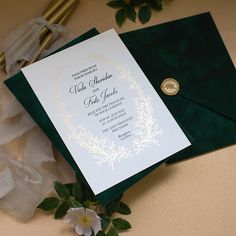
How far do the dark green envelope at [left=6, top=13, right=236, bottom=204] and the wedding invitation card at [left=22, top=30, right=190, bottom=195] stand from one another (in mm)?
20

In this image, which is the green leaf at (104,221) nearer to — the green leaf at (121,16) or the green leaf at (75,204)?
the green leaf at (75,204)

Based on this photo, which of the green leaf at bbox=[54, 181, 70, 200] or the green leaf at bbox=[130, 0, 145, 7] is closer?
the green leaf at bbox=[54, 181, 70, 200]

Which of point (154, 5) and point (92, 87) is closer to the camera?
point (92, 87)

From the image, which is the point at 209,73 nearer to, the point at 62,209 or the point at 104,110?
the point at 104,110

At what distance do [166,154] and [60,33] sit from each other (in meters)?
0.32

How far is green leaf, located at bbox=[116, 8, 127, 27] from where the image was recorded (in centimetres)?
82

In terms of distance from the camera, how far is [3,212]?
2.28ft

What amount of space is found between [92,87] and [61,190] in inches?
Result: 7.2

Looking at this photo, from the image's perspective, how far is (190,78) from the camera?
0.76 m

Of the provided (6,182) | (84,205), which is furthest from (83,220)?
(6,182)

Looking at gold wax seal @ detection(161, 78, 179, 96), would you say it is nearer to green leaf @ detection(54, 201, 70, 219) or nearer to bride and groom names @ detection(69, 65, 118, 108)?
bride and groom names @ detection(69, 65, 118, 108)

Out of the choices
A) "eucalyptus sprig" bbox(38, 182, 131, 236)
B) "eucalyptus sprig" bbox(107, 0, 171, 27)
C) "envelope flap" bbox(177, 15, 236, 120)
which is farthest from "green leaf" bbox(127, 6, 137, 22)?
"eucalyptus sprig" bbox(38, 182, 131, 236)

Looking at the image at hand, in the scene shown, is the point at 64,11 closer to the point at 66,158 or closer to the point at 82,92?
the point at 82,92

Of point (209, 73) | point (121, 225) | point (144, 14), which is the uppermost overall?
point (144, 14)
